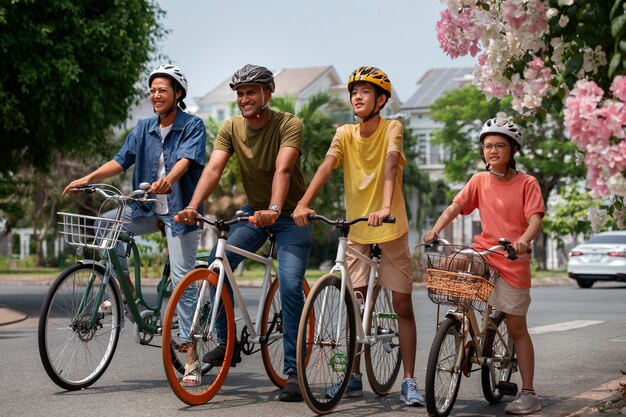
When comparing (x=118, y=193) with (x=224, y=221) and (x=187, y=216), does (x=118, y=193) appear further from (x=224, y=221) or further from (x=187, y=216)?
(x=224, y=221)

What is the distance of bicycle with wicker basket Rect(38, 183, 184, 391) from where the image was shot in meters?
6.71

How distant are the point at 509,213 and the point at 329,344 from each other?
1.32m

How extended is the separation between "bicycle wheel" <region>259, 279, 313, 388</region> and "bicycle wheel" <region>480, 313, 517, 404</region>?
4.07ft

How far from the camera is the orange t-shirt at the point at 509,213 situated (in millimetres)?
6387

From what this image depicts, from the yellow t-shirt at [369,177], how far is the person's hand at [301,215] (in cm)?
42

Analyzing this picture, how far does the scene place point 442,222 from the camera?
6.46 metres

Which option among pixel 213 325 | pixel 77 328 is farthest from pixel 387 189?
pixel 77 328

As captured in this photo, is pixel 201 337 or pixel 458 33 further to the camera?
pixel 201 337

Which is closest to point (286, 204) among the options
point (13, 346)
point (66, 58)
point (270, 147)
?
point (270, 147)

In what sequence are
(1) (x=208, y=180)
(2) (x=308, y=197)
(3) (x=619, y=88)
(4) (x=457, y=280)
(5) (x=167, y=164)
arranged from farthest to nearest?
1. (5) (x=167, y=164)
2. (1) (x=208, y=180)
3. (2) (x=308, y=197)
4. (4) (x=457, y=280)
5. (3) (x=619, y=88)

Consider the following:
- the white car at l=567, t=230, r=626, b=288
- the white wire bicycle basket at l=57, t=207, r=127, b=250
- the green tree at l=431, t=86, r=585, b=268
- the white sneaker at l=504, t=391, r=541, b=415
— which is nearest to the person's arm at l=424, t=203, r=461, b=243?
the white sneaker at l=504, t=391, r=541, b=415

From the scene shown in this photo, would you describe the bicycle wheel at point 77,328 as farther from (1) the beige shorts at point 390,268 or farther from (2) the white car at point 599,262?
(2) the white car at point 599,262

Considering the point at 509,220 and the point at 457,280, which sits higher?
the point at 509,220

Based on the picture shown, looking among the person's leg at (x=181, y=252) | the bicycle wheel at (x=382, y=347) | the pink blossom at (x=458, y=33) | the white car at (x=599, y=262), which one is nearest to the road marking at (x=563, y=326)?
the bicycle wheel at (x=382, y=347)
